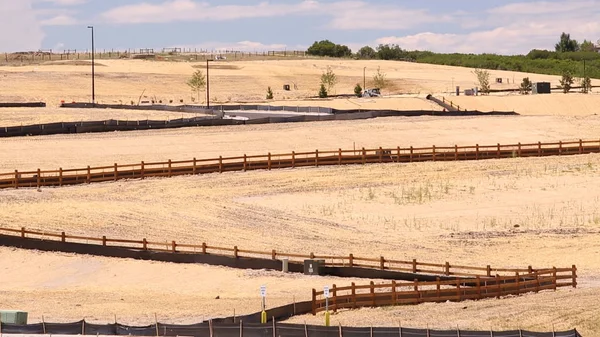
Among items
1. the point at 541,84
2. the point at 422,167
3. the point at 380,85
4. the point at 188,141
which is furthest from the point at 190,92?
the point at 422,167

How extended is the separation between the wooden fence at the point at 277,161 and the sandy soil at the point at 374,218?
1.04 metres

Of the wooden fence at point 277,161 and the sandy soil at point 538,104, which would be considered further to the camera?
the sandy soil at point 538,104

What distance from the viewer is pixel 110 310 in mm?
37562

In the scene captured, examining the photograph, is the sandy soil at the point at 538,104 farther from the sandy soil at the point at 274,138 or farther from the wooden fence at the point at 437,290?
the wooden fence at the point at 437,290

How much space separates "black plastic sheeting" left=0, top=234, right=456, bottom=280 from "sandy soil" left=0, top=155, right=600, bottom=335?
901 mm

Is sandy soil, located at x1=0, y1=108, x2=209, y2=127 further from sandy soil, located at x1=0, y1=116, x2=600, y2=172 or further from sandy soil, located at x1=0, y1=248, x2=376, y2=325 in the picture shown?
sandy soil, located at x1=0, y1=248, x2=376, y2=325

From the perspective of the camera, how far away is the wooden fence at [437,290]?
3725 centimetres

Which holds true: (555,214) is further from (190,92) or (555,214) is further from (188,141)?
(190,92)

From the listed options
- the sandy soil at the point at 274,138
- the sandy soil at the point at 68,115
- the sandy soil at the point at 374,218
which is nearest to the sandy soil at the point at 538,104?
the sandy soil at the point at 274,138

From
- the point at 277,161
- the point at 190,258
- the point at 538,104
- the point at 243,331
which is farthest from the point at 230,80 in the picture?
the point at 243,331

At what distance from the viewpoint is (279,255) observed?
4500 centimetres

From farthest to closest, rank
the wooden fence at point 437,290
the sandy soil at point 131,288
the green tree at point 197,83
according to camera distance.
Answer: the green tree at point 197,83 → the wooden fence at point 437,290 → the sandy soil at point 131,288

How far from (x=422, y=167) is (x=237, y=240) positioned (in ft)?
68.0

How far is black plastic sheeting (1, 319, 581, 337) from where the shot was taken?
31031mm
